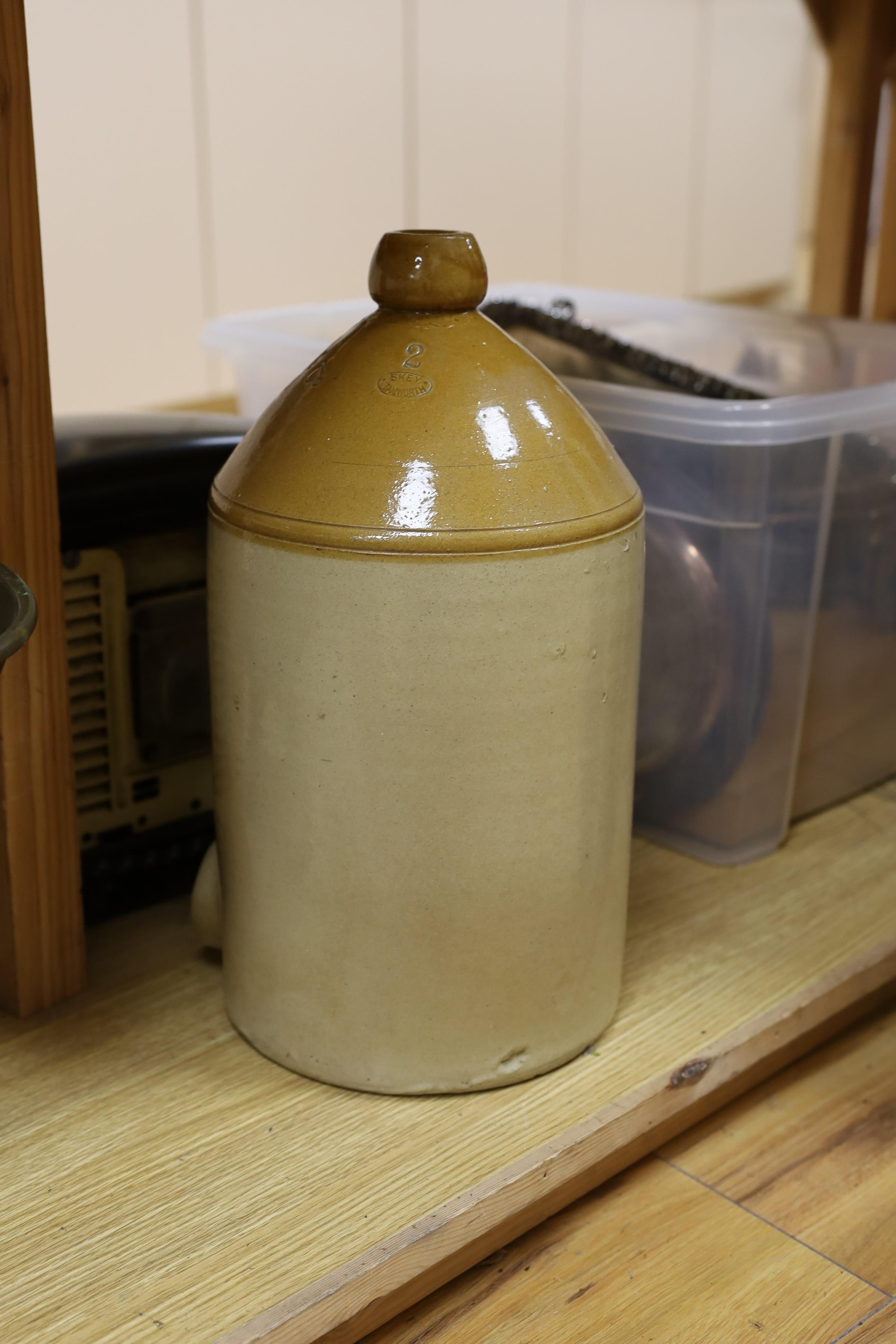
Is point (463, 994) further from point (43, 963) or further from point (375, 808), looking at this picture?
point (43, 963)

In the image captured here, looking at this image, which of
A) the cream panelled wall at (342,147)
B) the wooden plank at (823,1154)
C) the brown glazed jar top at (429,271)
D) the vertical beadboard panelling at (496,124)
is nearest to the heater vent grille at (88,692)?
the brown glazed jar top at (429,271)

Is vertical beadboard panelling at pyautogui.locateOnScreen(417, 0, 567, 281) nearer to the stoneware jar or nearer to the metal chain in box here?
the metal chain in box

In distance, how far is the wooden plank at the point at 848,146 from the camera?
3.34ft

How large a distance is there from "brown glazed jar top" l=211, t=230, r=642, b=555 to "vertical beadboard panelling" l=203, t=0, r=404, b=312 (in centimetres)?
129

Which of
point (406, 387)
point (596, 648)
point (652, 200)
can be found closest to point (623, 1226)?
point (596, 648)

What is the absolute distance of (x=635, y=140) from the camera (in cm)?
228

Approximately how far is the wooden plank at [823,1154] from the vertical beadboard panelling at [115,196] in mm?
1162

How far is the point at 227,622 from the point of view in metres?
0.51

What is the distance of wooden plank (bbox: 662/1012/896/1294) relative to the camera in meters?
0.52

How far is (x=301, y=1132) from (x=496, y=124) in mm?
1787

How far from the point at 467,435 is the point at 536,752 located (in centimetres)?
12

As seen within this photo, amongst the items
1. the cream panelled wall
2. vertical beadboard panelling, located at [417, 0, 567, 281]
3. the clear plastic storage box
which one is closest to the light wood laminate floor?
the clear plastic storage box

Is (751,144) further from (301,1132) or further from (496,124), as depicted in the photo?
(301,1132)

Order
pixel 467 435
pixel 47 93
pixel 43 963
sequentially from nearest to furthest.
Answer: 1. pixel 467 435
2. pixel 43 963
3. pixel 47 93
